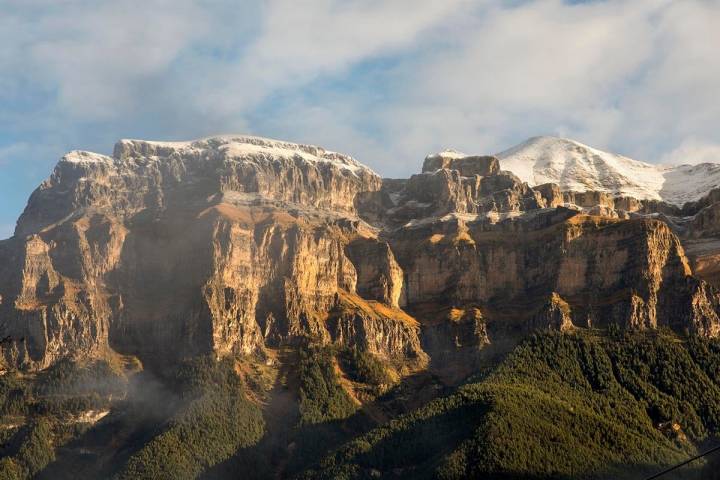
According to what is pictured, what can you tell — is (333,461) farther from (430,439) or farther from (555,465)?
(555,465)

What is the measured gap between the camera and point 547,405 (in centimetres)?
19738

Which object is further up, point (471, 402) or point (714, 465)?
point (471, 402)

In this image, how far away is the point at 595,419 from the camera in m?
198

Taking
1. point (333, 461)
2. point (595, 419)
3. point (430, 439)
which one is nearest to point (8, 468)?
point (333, 461)

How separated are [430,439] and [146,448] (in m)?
45.6

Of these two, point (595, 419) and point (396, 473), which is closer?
point (396, 473)

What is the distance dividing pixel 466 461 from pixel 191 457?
156 ft

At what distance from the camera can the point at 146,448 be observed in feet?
655

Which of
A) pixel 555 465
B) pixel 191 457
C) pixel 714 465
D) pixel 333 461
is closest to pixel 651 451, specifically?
pixel 714 465

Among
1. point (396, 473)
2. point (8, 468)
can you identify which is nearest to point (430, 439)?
point (396, 473)

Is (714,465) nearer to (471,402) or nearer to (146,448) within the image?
(471,402)

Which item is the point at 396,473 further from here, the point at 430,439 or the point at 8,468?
the point at 8,468

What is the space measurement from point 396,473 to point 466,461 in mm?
11972

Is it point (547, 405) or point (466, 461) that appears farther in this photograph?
point (547, 405)
